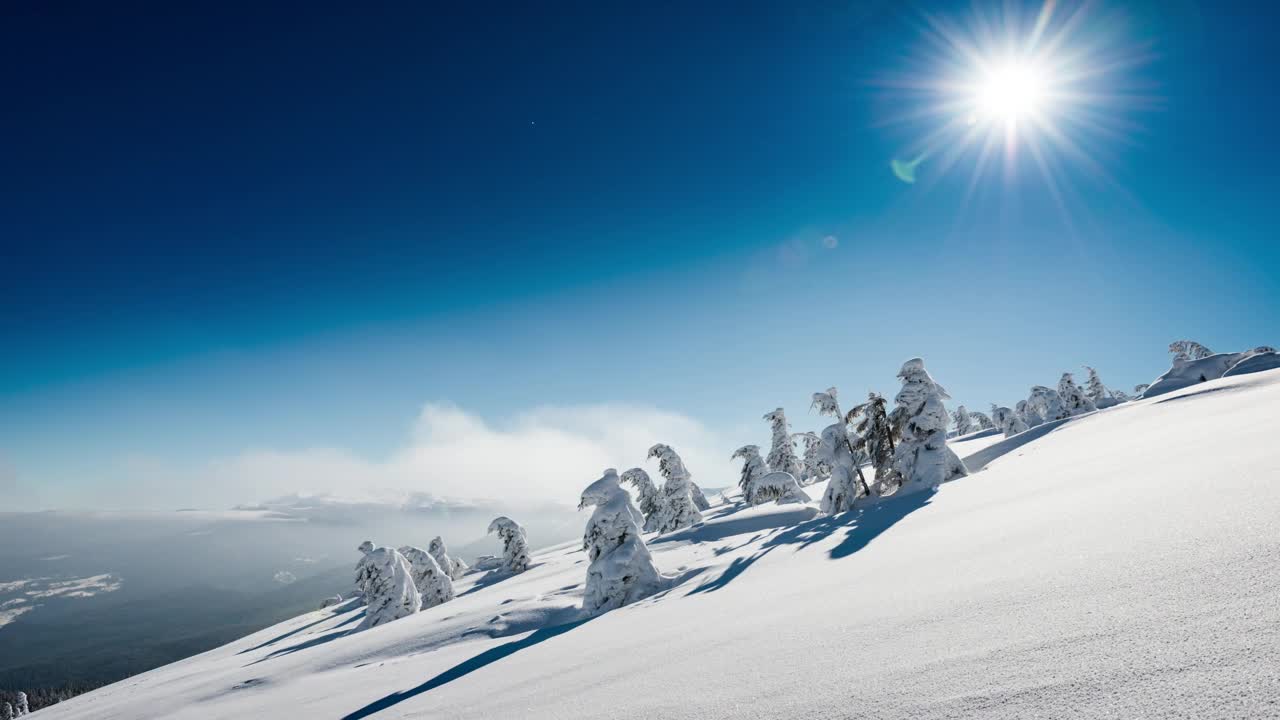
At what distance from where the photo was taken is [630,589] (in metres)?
16.6

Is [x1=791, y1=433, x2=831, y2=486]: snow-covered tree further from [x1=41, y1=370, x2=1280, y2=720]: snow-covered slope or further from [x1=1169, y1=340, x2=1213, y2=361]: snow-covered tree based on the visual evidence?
[x1=1169, y1=340, x2=1213, y2=361]: snow-covered tree

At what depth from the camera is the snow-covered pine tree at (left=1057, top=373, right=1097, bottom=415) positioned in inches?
1702

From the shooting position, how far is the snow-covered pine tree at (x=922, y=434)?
851 inches

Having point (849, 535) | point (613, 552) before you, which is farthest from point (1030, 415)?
point (613, 552)

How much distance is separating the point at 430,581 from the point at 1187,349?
7565 cm

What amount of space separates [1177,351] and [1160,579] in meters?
71.0

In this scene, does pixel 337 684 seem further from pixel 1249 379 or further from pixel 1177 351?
pixel 1177 351

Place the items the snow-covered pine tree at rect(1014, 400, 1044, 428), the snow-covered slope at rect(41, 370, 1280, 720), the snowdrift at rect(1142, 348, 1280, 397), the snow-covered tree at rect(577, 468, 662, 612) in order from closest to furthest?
the snow-covered slope at rect(41, 370, 1280, 720), the snow-covered tree at rect(577, 468, 662, 612), the snowdrift at rect(1142, 348, 1280, 397), the snow-covered pine tree at rect(1014, 400, 1044, 428)

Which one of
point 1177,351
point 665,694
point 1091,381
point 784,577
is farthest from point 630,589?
point 1091,381

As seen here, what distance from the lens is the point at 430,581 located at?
39.3m

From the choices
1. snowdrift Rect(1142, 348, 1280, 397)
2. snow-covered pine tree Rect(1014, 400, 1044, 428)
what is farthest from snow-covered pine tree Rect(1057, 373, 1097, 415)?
snowdrift Rect(1142, 348, 1280, 397)

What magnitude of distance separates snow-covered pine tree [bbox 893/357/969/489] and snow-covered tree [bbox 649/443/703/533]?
21.6 m

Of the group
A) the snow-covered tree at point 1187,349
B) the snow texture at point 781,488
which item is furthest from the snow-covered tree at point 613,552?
the snow-covered tree at point 1187,349

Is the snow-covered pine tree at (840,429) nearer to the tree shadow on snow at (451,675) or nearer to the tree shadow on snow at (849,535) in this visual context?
the tree shadow on snow at (849,535)
